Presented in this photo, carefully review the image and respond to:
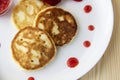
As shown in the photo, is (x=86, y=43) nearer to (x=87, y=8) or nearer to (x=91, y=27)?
(x=91, y=27)

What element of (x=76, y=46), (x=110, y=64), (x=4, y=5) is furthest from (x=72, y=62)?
(x=4, y=5)

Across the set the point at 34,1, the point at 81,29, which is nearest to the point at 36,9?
the point at 34,1

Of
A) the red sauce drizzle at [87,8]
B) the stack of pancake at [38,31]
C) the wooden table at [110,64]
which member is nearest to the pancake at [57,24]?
the stack of pancake at [38,31]

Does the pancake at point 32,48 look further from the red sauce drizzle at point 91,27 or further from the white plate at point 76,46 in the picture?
the red sauce drizzle at point 91,27

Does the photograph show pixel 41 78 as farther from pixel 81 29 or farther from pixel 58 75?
pixel 81 29

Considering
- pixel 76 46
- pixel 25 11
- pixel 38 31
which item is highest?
pixel 25 11

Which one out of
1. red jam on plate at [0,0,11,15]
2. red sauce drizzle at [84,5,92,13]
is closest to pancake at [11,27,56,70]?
red jam on plate at [0,0,11,15]

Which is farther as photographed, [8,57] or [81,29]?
[81,29]
